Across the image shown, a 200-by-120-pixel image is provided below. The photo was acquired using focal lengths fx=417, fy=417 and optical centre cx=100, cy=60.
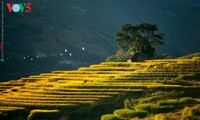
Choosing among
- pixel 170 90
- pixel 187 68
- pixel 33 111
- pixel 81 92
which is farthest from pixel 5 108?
pixel 187 68

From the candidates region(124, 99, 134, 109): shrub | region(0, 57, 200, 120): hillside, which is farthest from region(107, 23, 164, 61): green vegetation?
region(124, 99, 134, 109): shrub

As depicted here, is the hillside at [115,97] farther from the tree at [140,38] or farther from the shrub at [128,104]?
the tree at [140,38]

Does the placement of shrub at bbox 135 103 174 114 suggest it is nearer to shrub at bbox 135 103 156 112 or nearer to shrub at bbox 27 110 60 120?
shrub at bbox 135 103 156 112

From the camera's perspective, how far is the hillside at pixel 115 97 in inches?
1657

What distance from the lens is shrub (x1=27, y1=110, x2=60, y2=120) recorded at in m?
46.2

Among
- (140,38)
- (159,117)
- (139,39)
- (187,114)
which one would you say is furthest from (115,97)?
(140,38)

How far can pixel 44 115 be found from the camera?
46375 mm

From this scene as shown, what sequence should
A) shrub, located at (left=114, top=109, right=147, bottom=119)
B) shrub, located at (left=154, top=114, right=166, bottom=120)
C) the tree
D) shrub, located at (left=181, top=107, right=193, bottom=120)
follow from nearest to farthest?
shrub, located at (left=181, top=107, right=193, bottom=120) → shrub, located at (left=154, top=114, right=166, bottom=120) → shrub, located at (left=114, top=109, right=147, bottom=119) → the tree

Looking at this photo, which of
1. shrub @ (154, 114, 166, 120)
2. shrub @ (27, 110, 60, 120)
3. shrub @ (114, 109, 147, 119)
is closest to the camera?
shrub @ (154, 114, 166, 120)

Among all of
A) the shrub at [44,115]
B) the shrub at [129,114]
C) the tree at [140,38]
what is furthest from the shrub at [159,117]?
the tree at [140,38]

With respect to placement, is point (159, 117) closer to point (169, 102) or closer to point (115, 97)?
point (169, 102)

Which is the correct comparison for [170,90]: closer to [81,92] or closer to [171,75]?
[171,75]

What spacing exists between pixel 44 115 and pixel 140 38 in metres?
48.4

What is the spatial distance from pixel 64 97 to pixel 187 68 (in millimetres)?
16581
